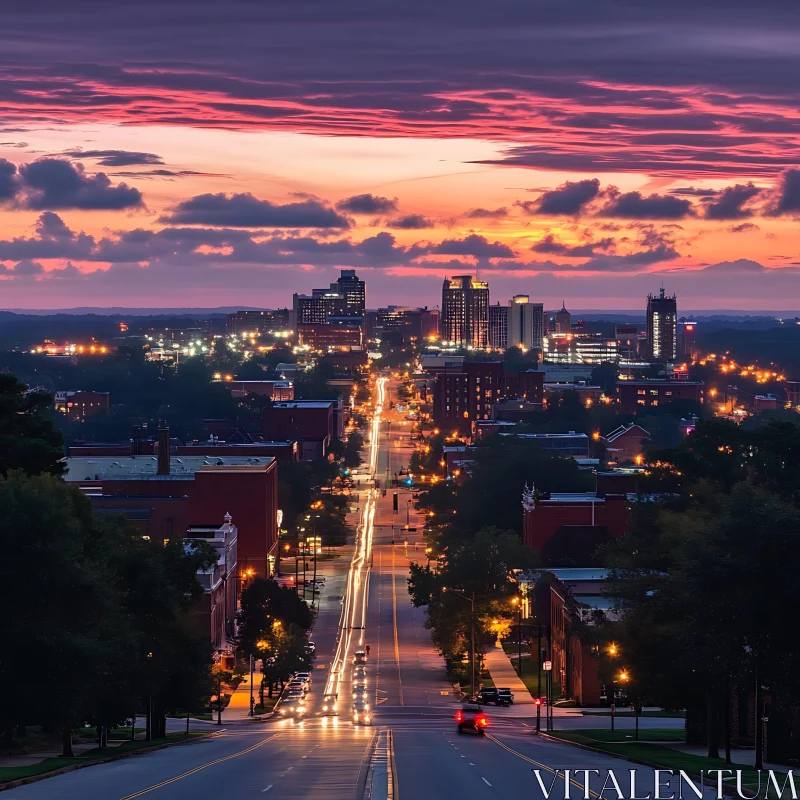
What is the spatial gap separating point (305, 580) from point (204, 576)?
37.0 meters

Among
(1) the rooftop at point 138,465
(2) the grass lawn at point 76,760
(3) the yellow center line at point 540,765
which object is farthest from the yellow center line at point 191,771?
(1) the rooftop at point 138,465

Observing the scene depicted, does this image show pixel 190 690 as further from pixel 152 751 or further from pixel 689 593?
pixel 689 593

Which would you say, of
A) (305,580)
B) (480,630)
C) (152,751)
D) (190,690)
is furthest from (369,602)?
(152,751)

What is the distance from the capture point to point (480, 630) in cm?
9906

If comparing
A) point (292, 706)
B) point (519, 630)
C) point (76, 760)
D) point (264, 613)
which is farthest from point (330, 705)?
point (76, 760)

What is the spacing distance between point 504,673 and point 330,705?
1745 cm

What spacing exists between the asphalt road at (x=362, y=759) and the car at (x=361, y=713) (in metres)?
0.50

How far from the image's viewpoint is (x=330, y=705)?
274 feet

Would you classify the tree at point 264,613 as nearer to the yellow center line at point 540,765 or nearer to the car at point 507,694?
the car at point 507,694

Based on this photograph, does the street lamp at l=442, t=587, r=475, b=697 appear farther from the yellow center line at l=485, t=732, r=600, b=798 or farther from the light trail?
Result: the yellow center line at l=485, t=732, r=600, b=798

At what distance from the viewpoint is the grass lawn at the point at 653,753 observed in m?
42.0

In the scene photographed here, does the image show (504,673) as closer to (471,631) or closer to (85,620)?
(471,631)

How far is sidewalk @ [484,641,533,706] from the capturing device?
88.2m

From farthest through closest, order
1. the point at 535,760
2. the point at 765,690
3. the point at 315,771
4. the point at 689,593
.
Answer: the point at 765,690 < the point at 689,593 < the point at 535,760 < the point at 315,771
